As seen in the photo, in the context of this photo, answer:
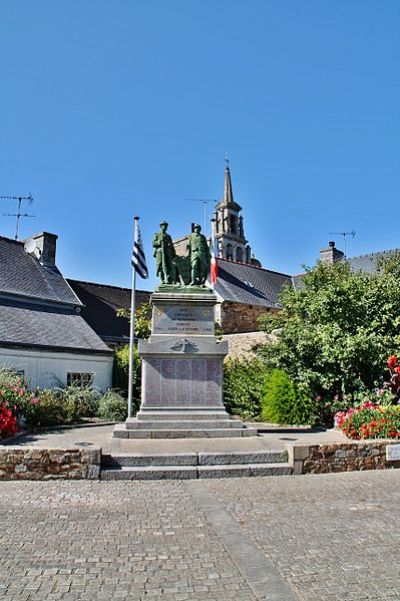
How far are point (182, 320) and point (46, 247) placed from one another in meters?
15.3

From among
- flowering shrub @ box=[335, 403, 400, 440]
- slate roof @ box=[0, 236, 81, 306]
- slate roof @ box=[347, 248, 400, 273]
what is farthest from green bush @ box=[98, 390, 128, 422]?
slate roof @ box=[347, 248, 400, 273]

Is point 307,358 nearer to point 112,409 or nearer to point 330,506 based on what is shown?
point 112,409

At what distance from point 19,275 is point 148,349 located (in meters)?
13.1

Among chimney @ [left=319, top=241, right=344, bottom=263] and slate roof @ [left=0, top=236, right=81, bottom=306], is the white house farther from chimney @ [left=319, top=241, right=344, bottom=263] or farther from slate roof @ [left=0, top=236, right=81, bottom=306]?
chimney @ [left=319, top=241, right=344, bottom=263]

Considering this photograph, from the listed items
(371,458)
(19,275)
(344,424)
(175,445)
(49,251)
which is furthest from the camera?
(49,251)

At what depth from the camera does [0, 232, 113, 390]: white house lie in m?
16.9

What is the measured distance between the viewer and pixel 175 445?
8.81 m

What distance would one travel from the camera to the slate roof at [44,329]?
1709 centimetres

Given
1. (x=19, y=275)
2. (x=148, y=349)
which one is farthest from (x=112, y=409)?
(x=19, y=275)

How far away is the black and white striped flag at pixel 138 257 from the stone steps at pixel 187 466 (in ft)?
25.8

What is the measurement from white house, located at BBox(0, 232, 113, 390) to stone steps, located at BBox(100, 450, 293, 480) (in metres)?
9.53

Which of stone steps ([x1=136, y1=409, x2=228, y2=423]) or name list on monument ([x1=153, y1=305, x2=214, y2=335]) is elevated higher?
name list on monument ([x1=153, y1=305, x2=214, y2=335])

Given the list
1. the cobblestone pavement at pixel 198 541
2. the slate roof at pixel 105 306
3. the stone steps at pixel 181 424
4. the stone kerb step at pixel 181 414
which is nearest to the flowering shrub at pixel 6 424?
the stone steps at pixel 181 424

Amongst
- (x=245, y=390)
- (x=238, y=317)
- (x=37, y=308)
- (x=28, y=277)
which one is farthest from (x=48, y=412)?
(x=238, y=317)
